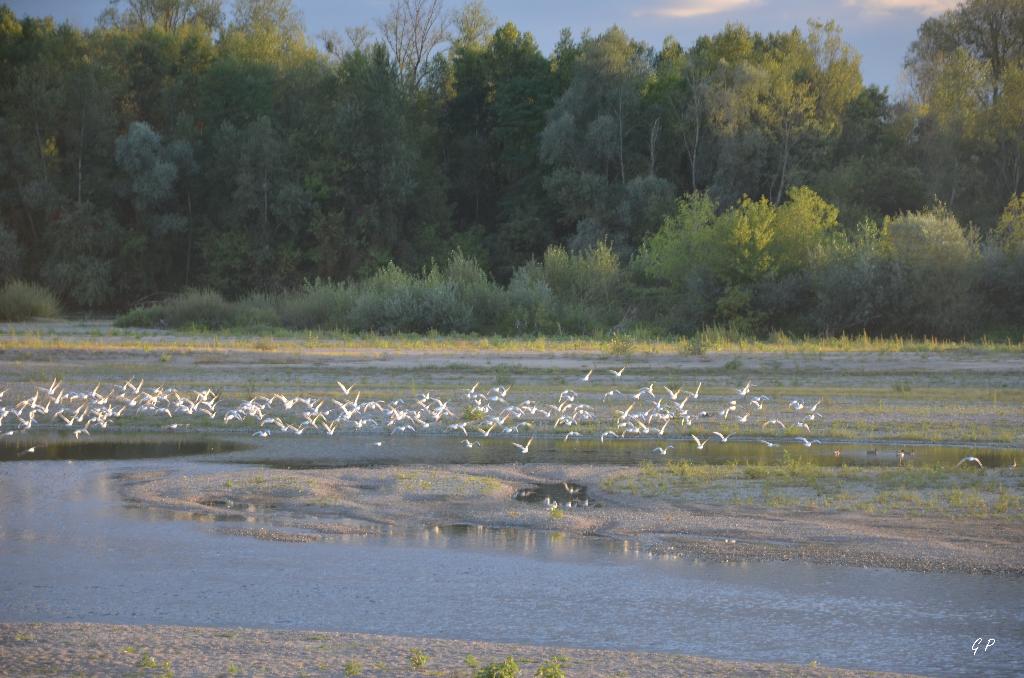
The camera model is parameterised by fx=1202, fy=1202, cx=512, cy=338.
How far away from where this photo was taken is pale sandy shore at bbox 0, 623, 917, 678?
6.99m

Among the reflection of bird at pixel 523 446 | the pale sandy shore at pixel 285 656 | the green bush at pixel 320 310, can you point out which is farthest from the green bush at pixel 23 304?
the pale sandy shore at pixel 285 656

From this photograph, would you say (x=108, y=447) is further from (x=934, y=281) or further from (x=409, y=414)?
(x=934, y=281)

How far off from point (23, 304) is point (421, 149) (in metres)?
22.1

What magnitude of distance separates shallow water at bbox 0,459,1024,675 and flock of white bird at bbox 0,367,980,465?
655cm

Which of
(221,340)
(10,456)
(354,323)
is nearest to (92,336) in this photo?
(221,340)

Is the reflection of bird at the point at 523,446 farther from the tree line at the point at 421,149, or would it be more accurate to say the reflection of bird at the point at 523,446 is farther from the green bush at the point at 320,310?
the tree line at the point at 421,149

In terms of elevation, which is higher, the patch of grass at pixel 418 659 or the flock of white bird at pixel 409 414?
the patch of grass at pixel 418 659

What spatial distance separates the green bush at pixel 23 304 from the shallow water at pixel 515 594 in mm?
37608

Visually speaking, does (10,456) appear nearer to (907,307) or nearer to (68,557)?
(68,557)

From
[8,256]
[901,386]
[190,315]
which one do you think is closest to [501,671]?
[901,386]

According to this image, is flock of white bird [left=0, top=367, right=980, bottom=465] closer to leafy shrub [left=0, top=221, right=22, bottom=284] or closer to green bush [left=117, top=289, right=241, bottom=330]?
Answer: green bush [left=117, top=289, right=241, bottom=330]

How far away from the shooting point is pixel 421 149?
61312 mm

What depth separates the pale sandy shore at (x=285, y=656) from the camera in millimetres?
6988

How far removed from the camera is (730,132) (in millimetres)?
54938
